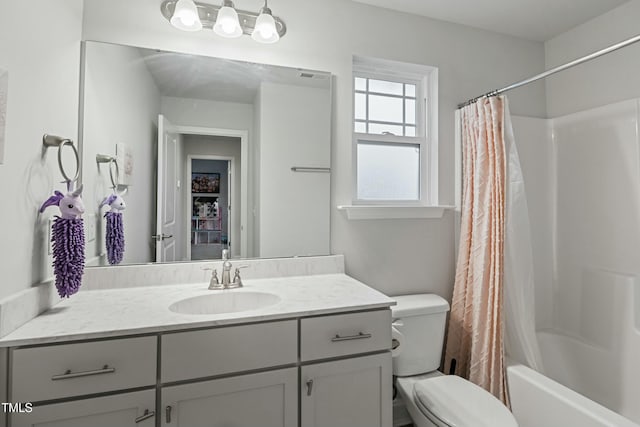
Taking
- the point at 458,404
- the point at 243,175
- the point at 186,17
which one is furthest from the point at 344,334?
the point at 186,17

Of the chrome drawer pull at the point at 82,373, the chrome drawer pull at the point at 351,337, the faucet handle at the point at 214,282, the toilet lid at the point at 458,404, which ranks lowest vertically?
the toilet lid at the point at 458,404

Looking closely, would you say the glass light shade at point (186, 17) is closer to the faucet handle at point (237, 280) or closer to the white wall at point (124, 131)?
the white wall at point (124, 131)

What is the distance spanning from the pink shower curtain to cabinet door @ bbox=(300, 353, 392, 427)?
731 millimetres

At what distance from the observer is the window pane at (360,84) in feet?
6.73

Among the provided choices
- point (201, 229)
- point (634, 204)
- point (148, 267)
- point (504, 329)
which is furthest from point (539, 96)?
point (148, 267)

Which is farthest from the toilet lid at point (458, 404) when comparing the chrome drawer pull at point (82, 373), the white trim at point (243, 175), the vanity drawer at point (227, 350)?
the chrome drawer pull at point (82, 373)

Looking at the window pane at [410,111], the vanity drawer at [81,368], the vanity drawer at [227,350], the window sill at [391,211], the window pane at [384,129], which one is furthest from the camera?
the window pane at [410,111]

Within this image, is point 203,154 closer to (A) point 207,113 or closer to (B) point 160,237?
(A) point 207,113

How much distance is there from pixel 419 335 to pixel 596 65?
207 cm

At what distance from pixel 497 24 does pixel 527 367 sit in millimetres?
2081

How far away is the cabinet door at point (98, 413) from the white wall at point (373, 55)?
1.13 metres

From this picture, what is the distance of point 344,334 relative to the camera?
1246 millimetres

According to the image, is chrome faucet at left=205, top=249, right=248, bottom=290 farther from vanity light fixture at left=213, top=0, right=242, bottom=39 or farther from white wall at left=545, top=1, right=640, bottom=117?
white wall at left=545, top=1, right=640, bottom=117

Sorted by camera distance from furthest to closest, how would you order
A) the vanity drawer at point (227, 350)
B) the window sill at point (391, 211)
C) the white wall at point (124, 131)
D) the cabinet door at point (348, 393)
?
the window sill at point (391, 211) < the white wall at point (124, 131) < the cabinet door at point (348, 393) < the vanity drawer at point (227, 350)
